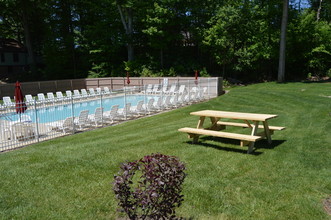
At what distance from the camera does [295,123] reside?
10.6 metres

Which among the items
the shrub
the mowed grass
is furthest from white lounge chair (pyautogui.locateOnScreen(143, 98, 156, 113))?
the shrub

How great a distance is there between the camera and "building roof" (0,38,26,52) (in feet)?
159

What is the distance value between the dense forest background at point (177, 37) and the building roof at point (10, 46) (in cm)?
558

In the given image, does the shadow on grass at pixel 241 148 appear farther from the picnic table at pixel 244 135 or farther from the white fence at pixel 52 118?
the white fence at pixel 52 118

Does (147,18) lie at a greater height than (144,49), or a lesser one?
greater

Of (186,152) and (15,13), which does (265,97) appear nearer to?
(186,152)

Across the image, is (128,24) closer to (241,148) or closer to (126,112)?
(126,112)

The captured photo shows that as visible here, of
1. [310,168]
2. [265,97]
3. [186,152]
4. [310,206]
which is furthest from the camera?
[265,97]

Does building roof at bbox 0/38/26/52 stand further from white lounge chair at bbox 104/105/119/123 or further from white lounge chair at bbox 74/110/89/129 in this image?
white lounge chair at bbox 74/110/89/129

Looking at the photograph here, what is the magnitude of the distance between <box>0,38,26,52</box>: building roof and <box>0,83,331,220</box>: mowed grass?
154ft

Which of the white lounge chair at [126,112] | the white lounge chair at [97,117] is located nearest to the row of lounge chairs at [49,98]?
the white lounge chair at [97,117]

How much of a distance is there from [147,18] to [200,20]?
612 centimetres

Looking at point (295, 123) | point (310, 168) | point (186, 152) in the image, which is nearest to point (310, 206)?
point (310, 168)

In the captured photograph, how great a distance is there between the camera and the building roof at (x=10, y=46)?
4832 cm
